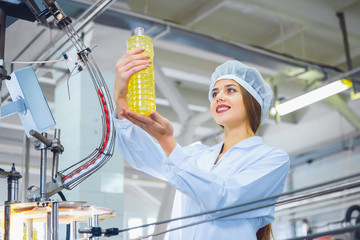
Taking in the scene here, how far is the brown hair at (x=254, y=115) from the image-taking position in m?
1.30

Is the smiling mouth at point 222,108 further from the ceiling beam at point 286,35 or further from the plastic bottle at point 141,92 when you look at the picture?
the ceiling beam at point 286,35

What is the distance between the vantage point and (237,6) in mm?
4680

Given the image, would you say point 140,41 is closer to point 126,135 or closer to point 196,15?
point 126,135

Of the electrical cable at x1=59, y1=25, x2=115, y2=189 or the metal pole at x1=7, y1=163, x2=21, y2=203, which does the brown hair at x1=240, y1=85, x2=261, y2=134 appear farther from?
the metal pole at x1=7, y1=163, x2=21, y2=203

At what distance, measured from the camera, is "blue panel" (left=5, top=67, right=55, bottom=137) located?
1.52m

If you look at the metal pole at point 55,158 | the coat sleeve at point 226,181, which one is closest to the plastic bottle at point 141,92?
the coat sleeve at point 226,181

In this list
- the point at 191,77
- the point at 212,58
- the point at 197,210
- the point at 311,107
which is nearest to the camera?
the point at 197,210

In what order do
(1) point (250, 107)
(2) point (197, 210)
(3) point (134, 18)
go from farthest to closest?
(3) point (134, 18) < (1) point (250, 107) < (2) point (197, 210)

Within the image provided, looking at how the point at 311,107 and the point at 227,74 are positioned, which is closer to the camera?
the point at 227,74

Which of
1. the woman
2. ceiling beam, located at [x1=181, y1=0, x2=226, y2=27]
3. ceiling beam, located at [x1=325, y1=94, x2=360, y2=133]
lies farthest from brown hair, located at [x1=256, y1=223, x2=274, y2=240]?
ceiling beam, located at [x1=325, y1=94, x2=360, y2=133]

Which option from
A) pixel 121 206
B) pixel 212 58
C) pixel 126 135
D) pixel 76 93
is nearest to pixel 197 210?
pixel 126 135

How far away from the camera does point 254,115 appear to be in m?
1.35

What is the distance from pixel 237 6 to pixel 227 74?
3.45 m

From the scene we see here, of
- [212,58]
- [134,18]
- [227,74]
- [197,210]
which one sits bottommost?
[197,210]
